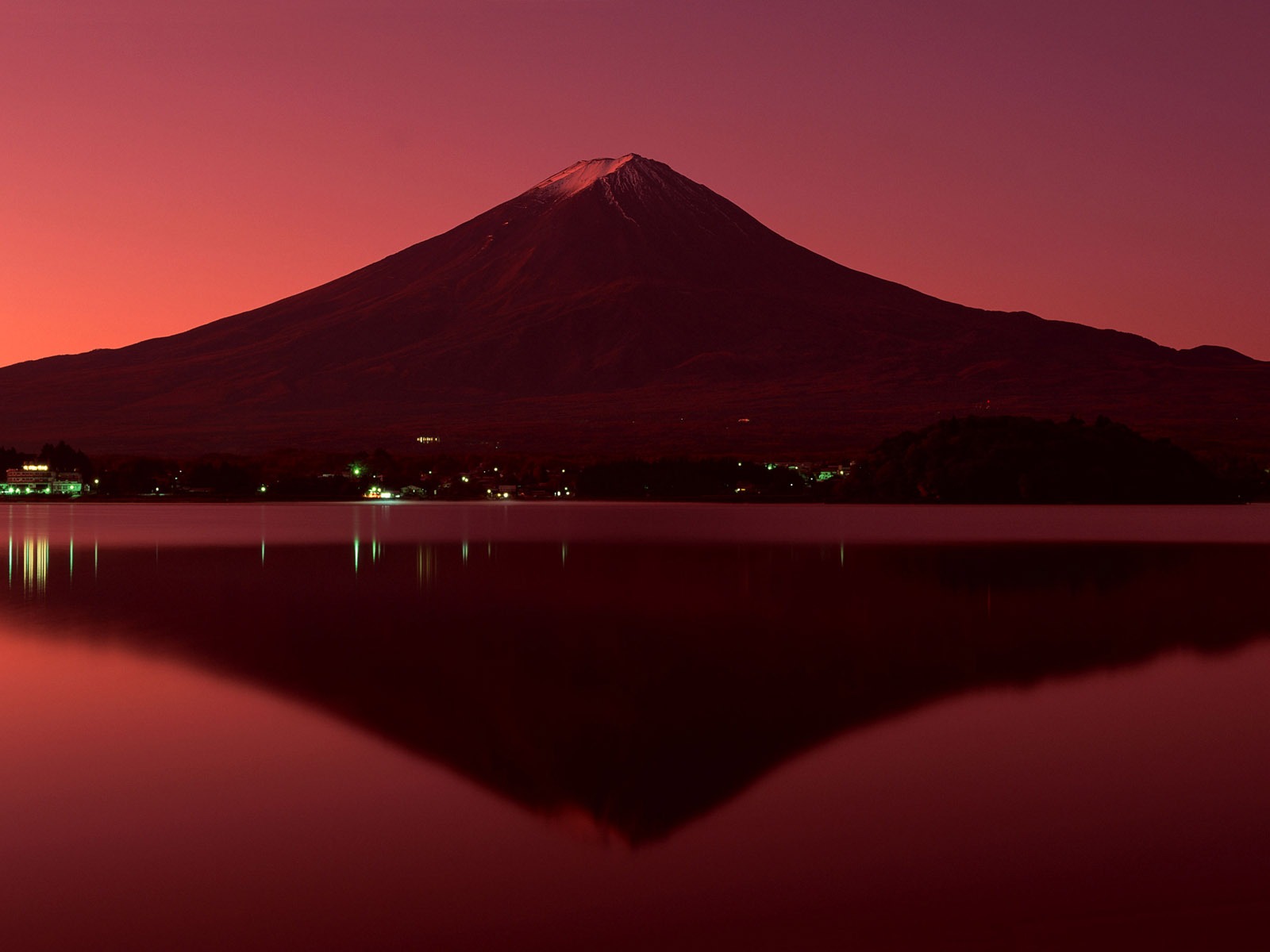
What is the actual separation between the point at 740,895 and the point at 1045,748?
14.8 ft

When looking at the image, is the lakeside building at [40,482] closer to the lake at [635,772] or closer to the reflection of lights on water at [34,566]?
the reflection of lights on water at [34,566]

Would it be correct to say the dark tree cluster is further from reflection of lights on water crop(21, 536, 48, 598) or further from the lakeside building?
the lakeside building

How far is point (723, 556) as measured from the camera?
36.4 meters

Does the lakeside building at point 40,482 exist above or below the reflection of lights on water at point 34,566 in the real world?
above

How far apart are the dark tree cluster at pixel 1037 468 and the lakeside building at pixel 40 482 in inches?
3350

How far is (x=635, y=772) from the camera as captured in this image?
10125mm

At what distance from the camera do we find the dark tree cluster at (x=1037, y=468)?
95.4 metres

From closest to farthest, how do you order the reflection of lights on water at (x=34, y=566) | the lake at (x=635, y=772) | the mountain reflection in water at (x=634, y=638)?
the lake at (x=635, y=772), the mountain reflection in water at (x=634, y=638), the reflection of lights on water at (x=34, y=566)

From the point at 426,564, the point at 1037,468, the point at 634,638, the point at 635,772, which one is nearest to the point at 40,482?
the point at 1037,468

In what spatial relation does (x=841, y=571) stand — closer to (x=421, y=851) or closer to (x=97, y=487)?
(x=421, y=851)

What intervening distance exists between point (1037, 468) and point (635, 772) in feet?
291

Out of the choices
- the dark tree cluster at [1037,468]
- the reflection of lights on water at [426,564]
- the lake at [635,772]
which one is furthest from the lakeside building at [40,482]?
the lake at [635,772]

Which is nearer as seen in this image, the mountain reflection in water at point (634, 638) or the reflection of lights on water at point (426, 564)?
the mountain reflection in water at point (634, 638)

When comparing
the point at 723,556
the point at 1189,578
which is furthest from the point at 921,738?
the point at 723,556
